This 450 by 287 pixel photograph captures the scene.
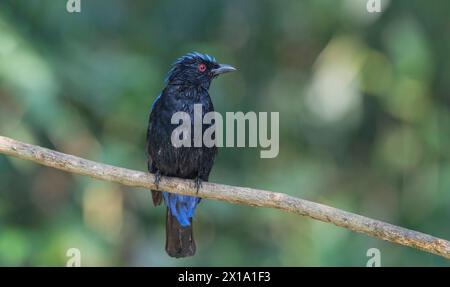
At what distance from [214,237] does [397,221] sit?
1844mm

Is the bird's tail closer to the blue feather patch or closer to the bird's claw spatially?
the blue feather patch

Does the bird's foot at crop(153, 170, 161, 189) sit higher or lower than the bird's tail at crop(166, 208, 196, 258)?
higher

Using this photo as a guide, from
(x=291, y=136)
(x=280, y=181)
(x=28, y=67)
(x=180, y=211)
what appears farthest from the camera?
(x=291, y=136)

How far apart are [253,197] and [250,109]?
412 cm

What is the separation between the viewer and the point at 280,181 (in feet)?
27.9

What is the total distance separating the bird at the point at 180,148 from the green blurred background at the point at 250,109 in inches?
57.6

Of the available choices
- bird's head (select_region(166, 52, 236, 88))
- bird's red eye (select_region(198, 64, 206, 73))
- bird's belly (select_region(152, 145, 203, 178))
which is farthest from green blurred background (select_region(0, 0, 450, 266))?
bird's belly (select_region(152, 145, 203, 178))

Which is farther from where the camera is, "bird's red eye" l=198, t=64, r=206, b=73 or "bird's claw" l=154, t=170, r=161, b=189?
"bird's red eye" l=198, t=64, r=206, b=73

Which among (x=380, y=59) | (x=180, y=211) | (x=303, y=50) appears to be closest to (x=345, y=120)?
(x=380, y=59)

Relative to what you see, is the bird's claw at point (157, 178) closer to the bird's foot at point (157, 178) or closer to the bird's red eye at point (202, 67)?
the bird's foot at point (157, 178)

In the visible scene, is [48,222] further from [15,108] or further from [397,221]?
[397,221]

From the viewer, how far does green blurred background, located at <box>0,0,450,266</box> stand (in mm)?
8008

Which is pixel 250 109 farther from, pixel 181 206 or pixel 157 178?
pixel 157 178

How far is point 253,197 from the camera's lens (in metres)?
4.98
